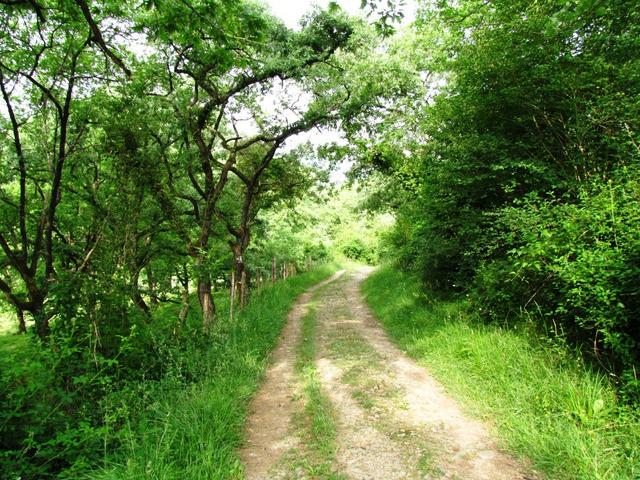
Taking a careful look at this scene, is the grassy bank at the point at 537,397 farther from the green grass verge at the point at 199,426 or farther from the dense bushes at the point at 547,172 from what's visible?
the green grass verge at the point at 199,426

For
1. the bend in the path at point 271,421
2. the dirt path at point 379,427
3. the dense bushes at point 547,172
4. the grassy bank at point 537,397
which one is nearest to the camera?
the grassy bank at point 537,397

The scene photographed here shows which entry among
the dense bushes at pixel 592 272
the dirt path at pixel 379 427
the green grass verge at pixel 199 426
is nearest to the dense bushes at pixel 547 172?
the dense bushes at pixel 592 272

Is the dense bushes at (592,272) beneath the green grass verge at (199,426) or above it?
above

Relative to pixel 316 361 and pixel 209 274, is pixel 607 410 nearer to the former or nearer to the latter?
pixel 316 361

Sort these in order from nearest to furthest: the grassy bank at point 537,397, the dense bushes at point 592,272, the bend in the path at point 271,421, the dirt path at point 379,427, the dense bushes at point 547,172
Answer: the grassy bank at point 537,397
the dirt path at point 379,427
the bend in the path at point 271,421
the dense bushes at point 592,272
the dense bushes at point 547,172

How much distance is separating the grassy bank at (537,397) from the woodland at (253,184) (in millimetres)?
66

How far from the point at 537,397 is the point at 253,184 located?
10.1 m

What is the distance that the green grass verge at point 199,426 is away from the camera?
3.30 m

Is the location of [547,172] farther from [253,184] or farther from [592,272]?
[253,184]

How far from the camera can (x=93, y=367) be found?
4.38 metres

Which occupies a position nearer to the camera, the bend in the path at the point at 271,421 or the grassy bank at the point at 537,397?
the grassy bank at the point at 537,397

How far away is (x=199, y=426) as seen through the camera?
402 centimetres

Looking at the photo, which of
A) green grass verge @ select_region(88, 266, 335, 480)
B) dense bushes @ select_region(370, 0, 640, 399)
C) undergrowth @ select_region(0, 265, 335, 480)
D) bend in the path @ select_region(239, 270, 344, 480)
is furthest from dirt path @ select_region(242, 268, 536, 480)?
dense bushes @ select_region(370, 0, 640, 399)

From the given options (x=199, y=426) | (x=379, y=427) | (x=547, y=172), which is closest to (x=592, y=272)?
(x=547, y=172)
